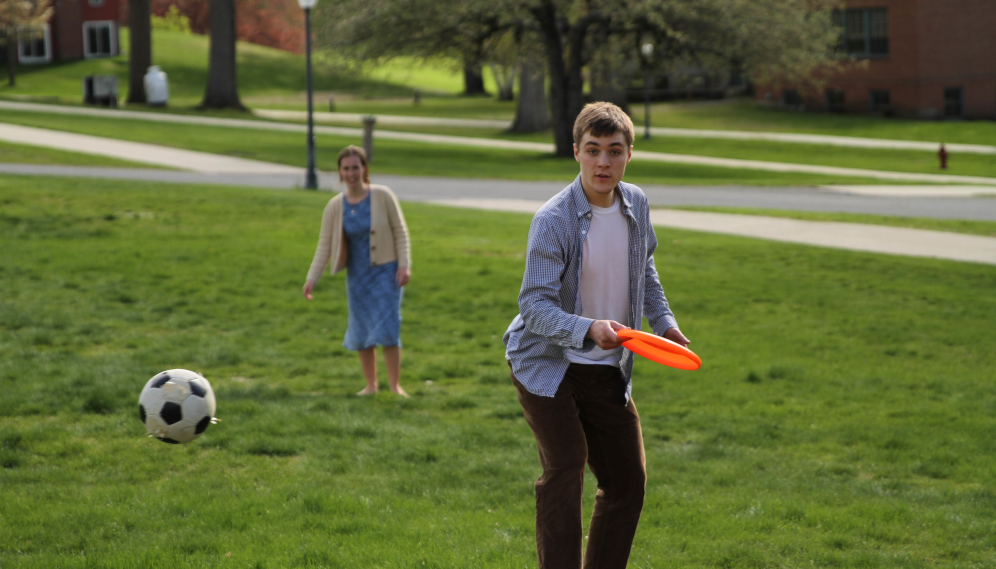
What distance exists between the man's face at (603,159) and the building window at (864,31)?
48.2 metres

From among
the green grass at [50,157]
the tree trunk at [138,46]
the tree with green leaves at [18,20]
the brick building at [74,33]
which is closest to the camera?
the green grass at [50,157]

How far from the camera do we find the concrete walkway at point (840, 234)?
14383 millimetres

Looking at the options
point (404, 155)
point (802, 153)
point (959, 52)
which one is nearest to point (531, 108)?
point (802, 153)

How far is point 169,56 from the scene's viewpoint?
6275 centimetres

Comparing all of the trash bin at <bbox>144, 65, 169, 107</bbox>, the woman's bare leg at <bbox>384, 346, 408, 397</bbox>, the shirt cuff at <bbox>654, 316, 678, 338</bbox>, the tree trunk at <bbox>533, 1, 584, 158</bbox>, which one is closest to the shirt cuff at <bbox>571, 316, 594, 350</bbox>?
the shirt cuff at <bbox>654, 316, 678, 338</bbox>

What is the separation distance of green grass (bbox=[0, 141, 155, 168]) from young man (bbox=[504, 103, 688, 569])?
2231cm

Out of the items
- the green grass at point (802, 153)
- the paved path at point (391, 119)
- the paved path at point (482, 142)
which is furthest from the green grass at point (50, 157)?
the green grass at point (802, 153)

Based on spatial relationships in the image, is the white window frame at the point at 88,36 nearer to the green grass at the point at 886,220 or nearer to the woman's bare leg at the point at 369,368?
the green grass at the point at 886,220

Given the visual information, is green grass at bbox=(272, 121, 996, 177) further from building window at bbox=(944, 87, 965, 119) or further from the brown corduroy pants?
the brown corduroy pants

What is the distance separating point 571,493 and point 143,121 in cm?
3535

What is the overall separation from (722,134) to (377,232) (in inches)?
1441

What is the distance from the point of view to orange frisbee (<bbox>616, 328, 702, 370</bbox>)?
321 cm

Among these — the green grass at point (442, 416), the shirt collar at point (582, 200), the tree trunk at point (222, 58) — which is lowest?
the green grass at point (442, 416)

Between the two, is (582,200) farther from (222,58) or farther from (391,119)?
(391,119)
